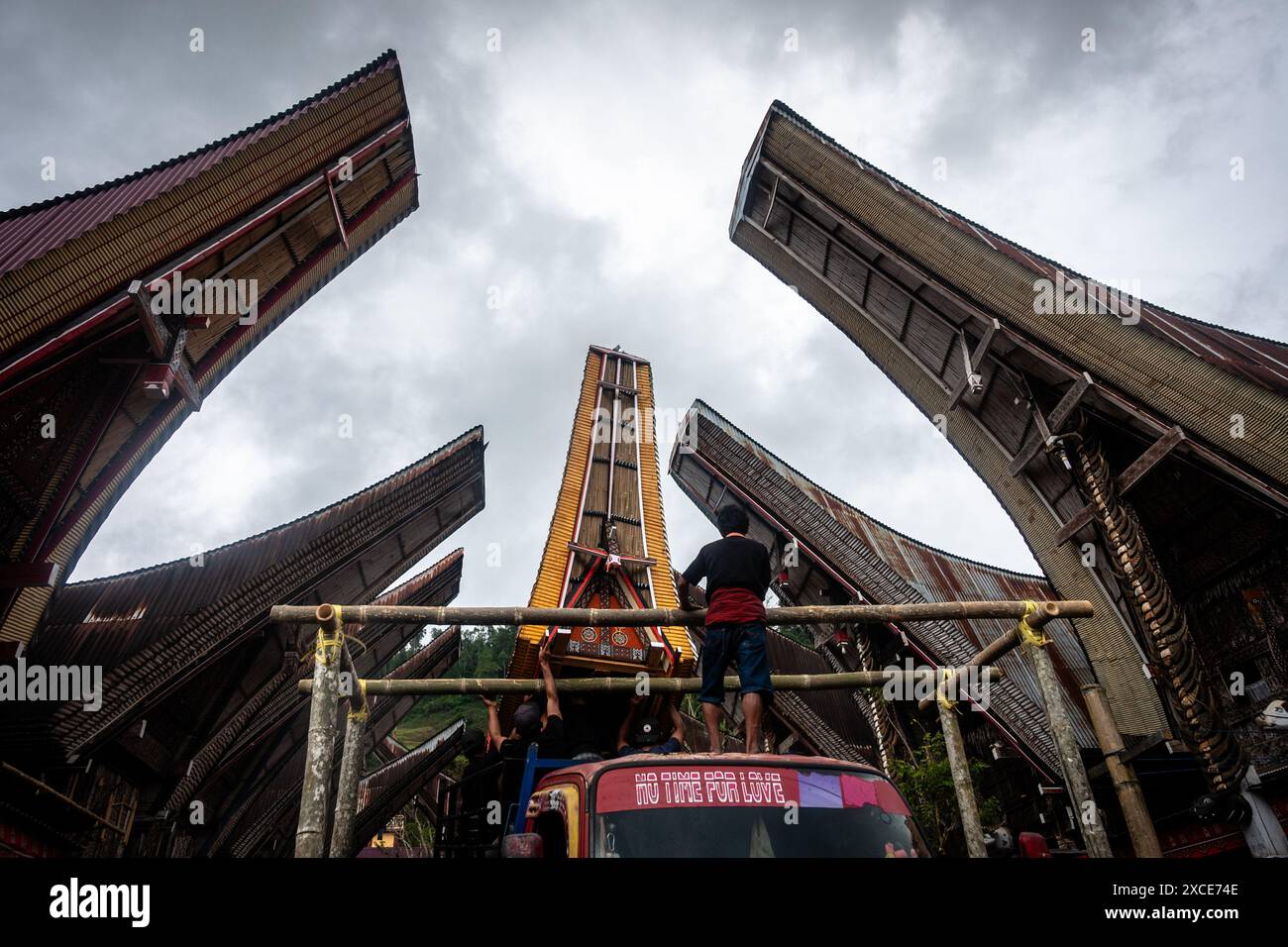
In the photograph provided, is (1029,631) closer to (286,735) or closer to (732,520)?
(732,520)

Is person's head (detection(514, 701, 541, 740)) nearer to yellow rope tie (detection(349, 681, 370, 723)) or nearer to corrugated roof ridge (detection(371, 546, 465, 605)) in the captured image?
yellow rope tie (detection(349, 681, 370, 723))

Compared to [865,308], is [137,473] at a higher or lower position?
lower

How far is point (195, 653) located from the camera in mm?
11375

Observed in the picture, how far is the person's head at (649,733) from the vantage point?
23.2ft

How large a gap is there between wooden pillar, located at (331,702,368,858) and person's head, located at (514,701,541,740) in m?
1.29

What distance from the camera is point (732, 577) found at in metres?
5.46

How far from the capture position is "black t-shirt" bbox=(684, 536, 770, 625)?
528 centimetres

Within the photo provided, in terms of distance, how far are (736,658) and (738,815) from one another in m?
1.77

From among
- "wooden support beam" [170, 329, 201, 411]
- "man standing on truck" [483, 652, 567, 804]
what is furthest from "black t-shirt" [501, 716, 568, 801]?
"wooden support beam" [170, 329, 201, 411]

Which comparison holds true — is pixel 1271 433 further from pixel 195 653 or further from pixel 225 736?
pixel 225 736

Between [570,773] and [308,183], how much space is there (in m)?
11.4

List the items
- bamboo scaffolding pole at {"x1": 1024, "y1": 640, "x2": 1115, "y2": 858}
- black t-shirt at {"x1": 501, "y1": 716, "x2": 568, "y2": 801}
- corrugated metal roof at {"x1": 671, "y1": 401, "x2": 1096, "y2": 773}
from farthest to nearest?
corrugated metal roof at {"x1": 671, "y1": 401, "x2": 1096, "y2": 773}
black t-shirt at {"x1": 501, "y1": 716, "x2": 568, "y2": 801}
bamboo scaffolding pole at {"x1": 1024, "y1": 640, "x2": 1115, "y2": 858}
